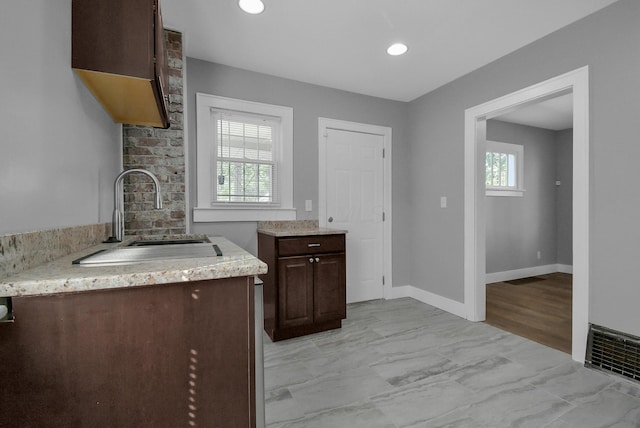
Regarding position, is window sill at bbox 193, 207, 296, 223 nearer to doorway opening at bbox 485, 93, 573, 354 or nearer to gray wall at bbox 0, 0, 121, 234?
gray wall at bbox 0, 0, 121, 234

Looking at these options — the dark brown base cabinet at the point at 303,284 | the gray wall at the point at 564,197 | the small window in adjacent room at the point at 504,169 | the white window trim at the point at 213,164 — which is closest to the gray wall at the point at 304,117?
the white window trim at the point at 213,164

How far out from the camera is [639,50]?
1821 mm

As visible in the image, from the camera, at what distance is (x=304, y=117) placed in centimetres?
313

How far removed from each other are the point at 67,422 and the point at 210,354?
34 centimetres

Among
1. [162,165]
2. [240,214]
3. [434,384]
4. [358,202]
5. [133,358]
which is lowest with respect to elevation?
[434,384]

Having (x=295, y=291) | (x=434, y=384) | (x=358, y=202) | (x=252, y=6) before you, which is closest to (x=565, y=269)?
(x=358, y=202)

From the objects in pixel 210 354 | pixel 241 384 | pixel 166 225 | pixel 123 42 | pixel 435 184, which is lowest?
pixel 241 384

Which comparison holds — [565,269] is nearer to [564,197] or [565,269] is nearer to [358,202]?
[564,197]

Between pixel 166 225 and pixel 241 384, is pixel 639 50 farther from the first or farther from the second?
pixel 166 225

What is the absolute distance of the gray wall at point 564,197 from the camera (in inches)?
192

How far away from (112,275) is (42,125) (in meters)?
0.69

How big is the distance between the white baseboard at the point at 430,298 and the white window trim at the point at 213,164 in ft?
5.59

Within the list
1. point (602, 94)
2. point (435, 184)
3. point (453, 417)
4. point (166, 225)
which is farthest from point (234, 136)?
point (602, 94)

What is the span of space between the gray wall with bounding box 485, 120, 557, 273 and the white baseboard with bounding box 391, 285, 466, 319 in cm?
156
